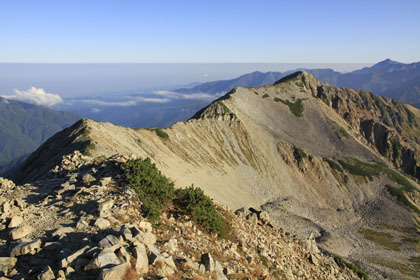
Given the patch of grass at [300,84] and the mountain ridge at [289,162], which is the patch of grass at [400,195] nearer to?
the mountain ridge at [289,162]

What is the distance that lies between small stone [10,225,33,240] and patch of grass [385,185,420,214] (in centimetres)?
11250

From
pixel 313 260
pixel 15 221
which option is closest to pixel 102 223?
pixel 15 221

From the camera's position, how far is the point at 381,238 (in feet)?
259

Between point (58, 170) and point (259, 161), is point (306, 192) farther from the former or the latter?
point (58, 170)

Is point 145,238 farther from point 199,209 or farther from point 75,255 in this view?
point 199,209

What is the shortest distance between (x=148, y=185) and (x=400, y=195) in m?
107

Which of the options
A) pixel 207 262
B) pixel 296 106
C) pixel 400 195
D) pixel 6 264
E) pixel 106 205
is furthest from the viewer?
pixel 296 106

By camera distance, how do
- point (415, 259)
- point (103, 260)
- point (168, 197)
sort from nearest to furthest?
point (103, 260) < point (168, 197) < point (415, 259)

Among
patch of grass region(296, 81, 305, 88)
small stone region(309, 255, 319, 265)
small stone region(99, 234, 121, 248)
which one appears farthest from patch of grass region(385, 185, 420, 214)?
small stone region(99, 234, 121, 248)

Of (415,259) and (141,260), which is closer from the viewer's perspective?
(141,260)

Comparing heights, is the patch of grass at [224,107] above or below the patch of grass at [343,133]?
above

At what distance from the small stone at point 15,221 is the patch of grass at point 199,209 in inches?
412

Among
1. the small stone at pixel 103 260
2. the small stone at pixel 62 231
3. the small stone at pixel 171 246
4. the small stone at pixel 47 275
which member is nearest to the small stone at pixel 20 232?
the small stone at pixel 62 231

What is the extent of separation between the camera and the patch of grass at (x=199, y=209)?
21469 millimetres
